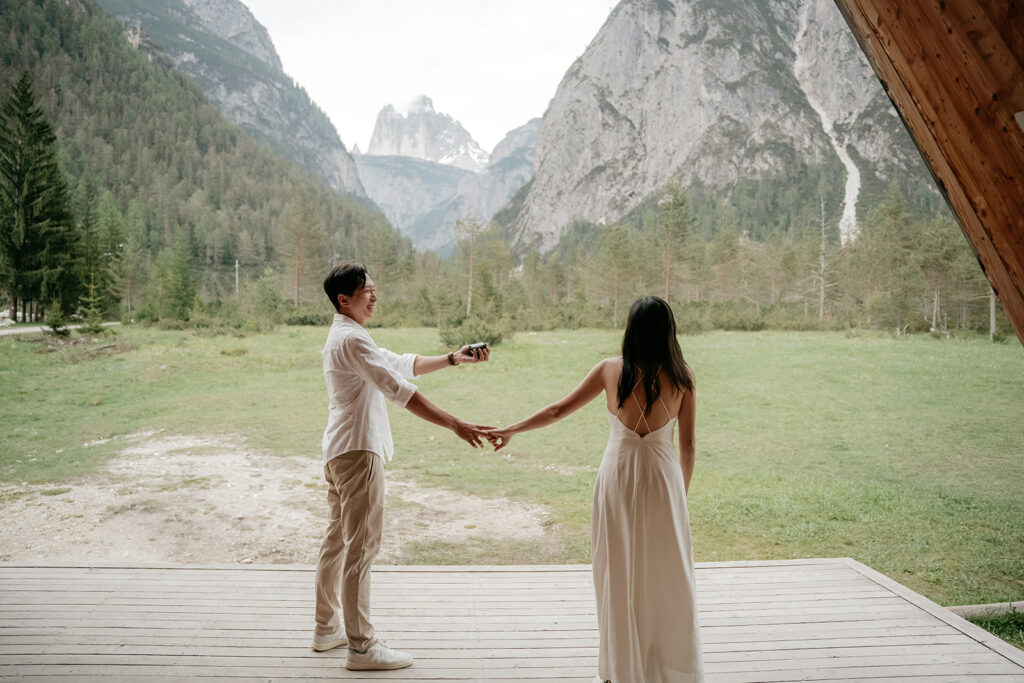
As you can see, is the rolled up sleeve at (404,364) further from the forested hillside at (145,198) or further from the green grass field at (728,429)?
the forested hillside at (145,198)

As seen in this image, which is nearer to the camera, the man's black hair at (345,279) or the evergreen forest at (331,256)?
the man's black hair at (345,279)

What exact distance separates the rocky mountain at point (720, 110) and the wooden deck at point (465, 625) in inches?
600

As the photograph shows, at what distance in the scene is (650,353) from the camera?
2010mm

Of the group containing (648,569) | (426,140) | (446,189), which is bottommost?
(648,569)

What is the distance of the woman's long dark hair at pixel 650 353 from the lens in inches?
78.5

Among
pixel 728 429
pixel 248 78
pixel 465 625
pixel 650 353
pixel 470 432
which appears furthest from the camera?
pixel 248 78

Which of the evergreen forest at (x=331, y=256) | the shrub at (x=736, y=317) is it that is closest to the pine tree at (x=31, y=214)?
the evergreen forest at (x=331, y=256)

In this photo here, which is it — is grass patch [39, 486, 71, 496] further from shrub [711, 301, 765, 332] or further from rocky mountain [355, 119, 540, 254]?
shrub [711, 301, 765, 332]

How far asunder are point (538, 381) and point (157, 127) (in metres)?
15.8

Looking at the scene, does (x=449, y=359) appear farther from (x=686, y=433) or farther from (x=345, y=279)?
(x=686, y=433)

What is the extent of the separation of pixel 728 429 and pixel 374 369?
6003 mm

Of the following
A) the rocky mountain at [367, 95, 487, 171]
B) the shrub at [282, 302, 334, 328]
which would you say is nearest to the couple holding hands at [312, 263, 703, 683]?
the shrub at [282, 302, 334, 328]

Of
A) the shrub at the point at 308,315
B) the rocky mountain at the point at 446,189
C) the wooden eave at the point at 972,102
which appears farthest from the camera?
the rocky mountain at the point at 446,189

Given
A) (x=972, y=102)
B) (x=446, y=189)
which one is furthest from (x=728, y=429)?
(x=446, y=189)
